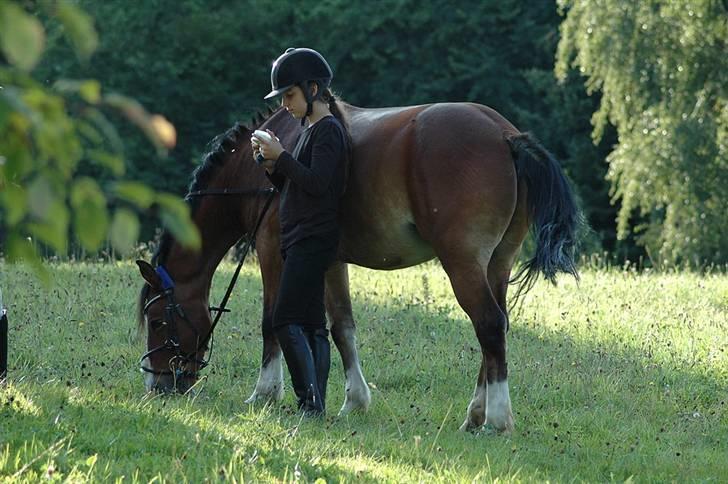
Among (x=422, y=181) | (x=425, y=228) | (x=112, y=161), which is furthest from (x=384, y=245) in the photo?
(x=112, y=161)

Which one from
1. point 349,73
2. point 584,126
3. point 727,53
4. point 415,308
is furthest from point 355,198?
point 349,73

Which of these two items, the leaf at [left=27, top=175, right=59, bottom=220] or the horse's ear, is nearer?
the leaf at [left=27, top=175, right=59, bottom=220]

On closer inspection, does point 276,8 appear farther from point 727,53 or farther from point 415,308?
point 415,308

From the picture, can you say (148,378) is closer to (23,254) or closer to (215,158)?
→ (215,158)

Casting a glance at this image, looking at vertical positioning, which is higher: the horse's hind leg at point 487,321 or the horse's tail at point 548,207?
the horse's tail at point 548,207

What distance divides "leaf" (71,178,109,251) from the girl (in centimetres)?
429

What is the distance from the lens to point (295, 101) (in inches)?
253

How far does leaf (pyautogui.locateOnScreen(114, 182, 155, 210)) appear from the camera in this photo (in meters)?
1.95

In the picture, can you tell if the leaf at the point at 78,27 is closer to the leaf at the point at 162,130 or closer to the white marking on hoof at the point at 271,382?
the leaf at the point at 162,130

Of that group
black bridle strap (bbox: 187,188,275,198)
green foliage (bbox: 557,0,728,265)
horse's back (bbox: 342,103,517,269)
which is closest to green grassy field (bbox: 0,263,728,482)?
horse's back (bbox: 342,103,517,269)

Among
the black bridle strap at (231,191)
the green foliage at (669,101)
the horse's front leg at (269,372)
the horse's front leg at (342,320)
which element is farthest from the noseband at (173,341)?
the green foliage at (669,101)

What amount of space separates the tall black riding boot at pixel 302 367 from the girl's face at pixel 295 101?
47.1 inches

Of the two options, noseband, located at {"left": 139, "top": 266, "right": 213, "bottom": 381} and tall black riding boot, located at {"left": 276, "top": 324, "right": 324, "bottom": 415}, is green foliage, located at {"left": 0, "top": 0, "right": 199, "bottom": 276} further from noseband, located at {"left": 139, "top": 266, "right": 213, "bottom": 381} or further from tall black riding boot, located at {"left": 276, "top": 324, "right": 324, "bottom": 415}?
A: noseband, located at {"left": 139, "top": 266, "right": 213, "bottom": 381}

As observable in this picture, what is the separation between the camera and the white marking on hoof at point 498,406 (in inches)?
253
